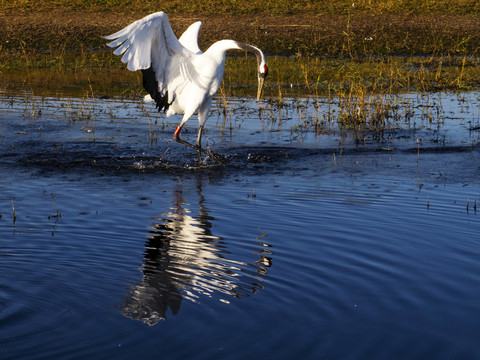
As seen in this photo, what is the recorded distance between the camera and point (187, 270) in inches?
190

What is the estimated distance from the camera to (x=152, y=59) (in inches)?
340

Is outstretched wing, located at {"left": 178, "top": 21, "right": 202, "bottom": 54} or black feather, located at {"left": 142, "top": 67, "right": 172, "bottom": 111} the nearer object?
black feather, located at {"left": 142, "top": 67, "right": 172, "bottom": 111}

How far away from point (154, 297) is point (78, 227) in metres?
1.67

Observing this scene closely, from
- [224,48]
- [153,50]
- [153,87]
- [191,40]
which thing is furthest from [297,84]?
[153,50]

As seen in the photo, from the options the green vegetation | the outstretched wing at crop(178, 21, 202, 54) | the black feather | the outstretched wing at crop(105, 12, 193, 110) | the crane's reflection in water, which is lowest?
the crane's reflection in water

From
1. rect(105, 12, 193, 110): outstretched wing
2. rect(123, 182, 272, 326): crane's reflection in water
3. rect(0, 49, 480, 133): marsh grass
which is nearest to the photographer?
rect(123, 182, 272, 326): crane's reflection in water

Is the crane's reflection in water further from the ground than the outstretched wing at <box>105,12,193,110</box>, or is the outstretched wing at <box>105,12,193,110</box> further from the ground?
the outstretched wing at <box>105,12,193,110</box>

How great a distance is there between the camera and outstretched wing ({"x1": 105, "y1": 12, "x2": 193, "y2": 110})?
769cm

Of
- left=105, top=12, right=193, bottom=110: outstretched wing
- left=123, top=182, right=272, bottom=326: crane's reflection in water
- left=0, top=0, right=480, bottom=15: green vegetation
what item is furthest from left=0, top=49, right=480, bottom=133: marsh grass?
left=0, top=0, right=480, bottom=15: green vegetation

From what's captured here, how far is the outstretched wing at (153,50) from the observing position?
7.69m

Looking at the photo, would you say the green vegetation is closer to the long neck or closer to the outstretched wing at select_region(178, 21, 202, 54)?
the outstretched wing at select_region(178, 21, 202, 54)

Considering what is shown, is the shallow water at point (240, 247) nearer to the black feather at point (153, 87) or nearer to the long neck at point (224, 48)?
the black feather at point (153, 87)

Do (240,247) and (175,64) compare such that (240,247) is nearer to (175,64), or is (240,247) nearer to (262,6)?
(175,64)

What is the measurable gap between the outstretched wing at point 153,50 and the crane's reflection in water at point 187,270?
94.7 inches
